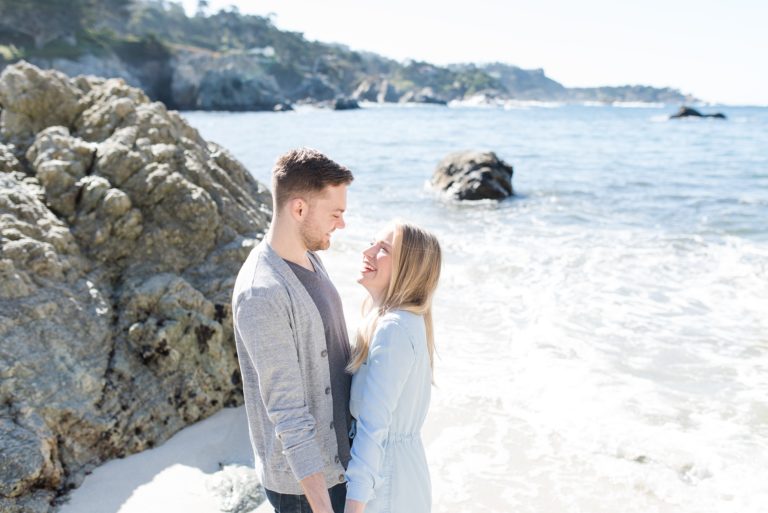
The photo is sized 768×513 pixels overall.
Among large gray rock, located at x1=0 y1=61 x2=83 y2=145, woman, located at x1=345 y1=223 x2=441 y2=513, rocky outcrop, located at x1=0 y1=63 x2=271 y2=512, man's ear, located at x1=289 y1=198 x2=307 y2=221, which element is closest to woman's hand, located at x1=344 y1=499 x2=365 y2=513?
woman, located at x1=345 y1=223 x2=441 y2=513

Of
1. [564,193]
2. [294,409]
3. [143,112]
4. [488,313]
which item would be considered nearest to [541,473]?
[294,409]

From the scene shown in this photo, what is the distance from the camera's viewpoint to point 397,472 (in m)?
2.38

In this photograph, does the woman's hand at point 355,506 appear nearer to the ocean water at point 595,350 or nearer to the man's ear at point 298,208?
the man's ear at point 298,208

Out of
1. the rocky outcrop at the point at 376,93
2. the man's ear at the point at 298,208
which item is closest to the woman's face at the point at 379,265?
the man's ear at the point at 298,208

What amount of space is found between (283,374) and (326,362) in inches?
9.1

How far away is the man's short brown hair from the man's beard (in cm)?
12

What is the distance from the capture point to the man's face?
2285 mm

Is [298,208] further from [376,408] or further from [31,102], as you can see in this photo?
[31,102]

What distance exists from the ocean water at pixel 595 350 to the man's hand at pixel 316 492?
1220 millimetres

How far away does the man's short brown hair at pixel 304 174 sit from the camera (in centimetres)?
224

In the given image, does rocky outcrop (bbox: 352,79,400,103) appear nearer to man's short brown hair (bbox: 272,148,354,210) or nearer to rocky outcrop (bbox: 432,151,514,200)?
rocky outcrop (bbox: 432,151,514,200)

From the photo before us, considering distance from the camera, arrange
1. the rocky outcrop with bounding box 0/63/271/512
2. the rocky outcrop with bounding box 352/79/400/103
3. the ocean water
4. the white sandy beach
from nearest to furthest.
→ the white sandy beach < the rocky outcrop with bounding box 0/63/271/512 < the ocean water < the rocky outcrop with bounding box 352/79/400/103

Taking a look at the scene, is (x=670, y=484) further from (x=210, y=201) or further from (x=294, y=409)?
(x=210, y=201)

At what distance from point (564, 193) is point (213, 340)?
52.0ft
